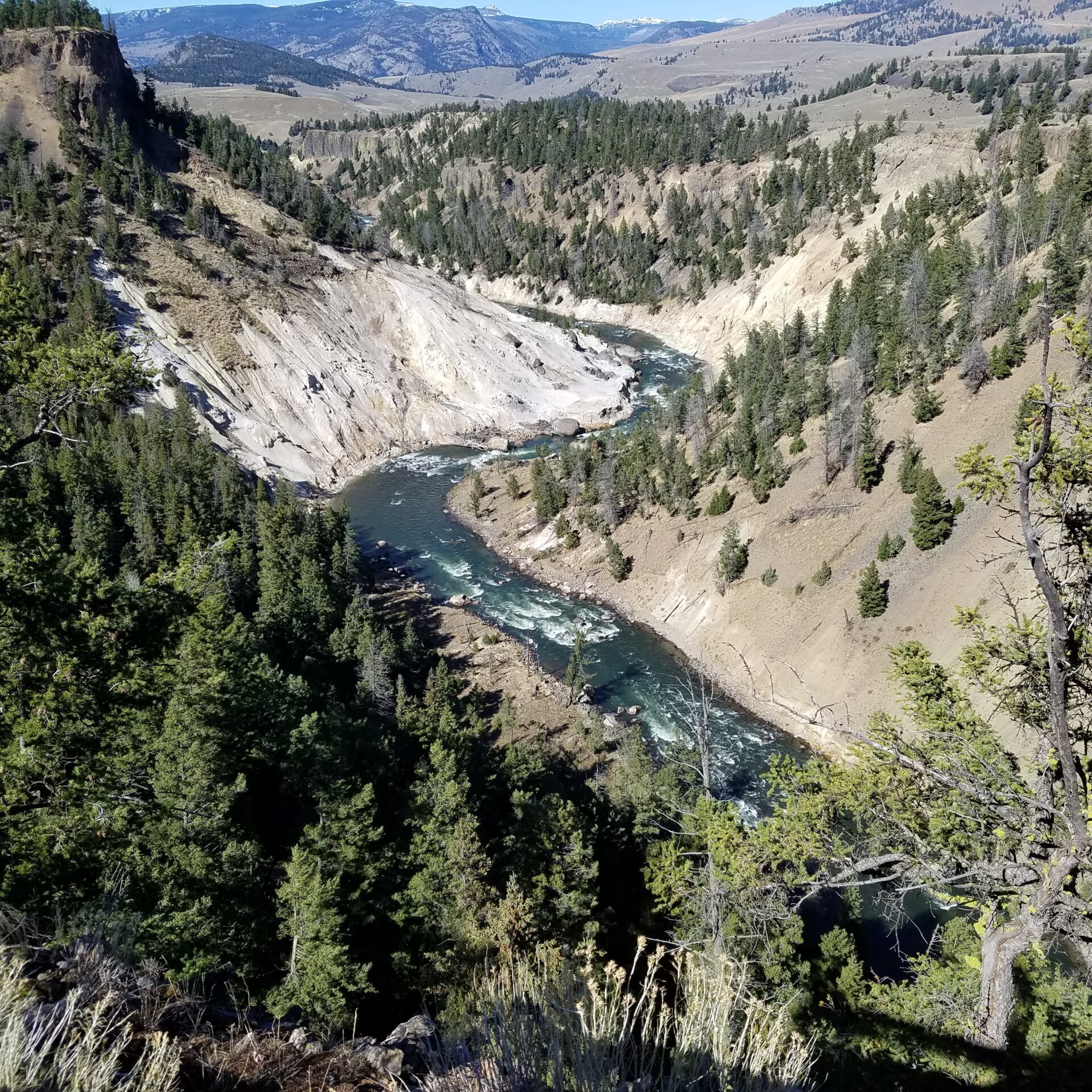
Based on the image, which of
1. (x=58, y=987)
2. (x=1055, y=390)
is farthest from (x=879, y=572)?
(x=58, y=987)

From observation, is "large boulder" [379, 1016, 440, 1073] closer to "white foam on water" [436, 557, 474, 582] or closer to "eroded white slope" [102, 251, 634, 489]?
"white foam on water" [436, 557, 474, 582]

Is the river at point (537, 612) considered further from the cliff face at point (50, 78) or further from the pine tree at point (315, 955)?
the cliff face at point (50, 78)

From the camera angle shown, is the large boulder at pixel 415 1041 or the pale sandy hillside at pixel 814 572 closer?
the large boulder at pixel 415 1041

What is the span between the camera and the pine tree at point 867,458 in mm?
37656

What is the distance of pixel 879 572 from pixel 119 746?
107ft

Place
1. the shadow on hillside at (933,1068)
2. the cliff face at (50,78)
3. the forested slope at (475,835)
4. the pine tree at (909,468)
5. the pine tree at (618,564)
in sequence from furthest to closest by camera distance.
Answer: the cliff face at (50,78) < the pine tree at (618,564) < the pine tree at (909,468) < the shadow on hillside at (933,1068) < the forested slope at (475,835)

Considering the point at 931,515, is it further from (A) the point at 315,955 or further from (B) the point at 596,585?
(A) the point at 315,955

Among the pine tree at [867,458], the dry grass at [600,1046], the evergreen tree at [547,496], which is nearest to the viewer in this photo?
the dry grass at [600,1046]

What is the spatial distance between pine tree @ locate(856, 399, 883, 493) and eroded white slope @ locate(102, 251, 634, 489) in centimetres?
3562

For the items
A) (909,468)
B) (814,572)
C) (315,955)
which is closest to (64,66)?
(814,572)

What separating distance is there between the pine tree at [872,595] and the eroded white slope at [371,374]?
136 feet

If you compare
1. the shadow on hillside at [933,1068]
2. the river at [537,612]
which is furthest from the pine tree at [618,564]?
the shadow on hillside at [933,1068]

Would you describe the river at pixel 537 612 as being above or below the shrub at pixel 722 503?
below

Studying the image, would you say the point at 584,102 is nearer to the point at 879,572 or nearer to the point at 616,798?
the point at 879,572
